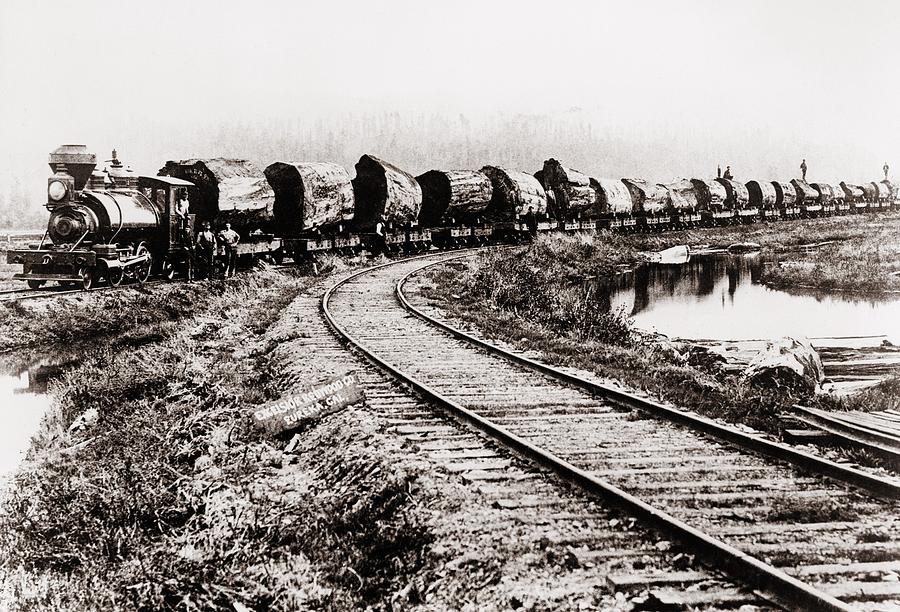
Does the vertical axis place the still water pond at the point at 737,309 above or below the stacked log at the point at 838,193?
below

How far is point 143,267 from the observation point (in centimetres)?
1493

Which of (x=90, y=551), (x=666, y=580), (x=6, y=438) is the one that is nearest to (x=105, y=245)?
(x=6, y=438)

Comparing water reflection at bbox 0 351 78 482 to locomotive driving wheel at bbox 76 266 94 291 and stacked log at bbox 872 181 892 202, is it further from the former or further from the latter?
stacked log at bbox 872 181 892 202

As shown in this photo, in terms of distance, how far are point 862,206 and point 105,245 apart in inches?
2078

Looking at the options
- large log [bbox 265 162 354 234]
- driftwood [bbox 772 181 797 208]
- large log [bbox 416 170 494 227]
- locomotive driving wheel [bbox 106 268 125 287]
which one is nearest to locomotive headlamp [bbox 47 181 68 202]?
locomotive driving wheel [bbox 106 268 125 287]

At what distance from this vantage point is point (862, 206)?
50938mm

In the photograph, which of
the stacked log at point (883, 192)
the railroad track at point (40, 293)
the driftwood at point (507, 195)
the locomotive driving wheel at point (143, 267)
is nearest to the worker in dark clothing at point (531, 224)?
the driftwood at point (507, 195)

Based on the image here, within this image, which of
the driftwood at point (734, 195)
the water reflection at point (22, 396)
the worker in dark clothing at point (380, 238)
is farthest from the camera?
the driftwood at point (734, 195)

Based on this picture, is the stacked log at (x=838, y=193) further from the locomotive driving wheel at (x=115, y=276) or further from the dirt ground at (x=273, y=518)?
the dirt ground at (x=273, y=518)

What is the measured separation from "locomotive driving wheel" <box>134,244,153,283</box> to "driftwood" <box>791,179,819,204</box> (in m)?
43.5

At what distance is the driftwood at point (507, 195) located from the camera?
86.5ft

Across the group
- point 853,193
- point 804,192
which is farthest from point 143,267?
point 853,193

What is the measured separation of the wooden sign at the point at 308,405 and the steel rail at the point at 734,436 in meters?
2.33

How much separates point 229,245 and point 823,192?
45.6m
